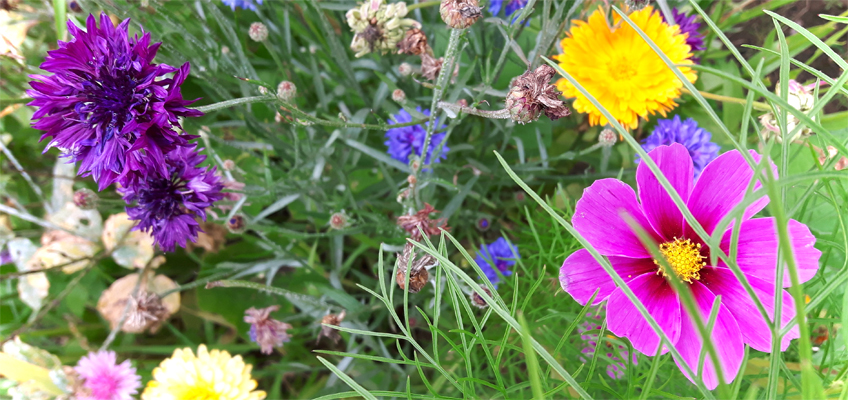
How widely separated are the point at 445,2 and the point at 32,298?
1.01 meters

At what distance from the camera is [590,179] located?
76 centimetres

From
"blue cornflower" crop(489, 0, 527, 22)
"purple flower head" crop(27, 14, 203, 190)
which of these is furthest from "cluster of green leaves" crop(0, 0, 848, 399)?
"purple flower head" crop(27, 14, 203, 190)

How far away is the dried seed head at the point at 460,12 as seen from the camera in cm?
45

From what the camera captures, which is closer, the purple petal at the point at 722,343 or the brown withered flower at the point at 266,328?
the purple petal at the point at 722,343

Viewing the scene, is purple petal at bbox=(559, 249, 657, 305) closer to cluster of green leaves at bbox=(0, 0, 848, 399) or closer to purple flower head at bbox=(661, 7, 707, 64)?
cluster of green leaves at bbox=(0, 0, 848, 399)

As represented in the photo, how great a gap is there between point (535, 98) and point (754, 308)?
0.84 feet

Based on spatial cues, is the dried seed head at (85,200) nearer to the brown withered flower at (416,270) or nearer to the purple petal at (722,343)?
the brown withered flower at (416,270)

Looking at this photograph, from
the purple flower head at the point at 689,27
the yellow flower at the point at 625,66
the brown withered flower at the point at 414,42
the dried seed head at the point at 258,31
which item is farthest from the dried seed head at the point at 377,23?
the purple flower head at the point at 689,27

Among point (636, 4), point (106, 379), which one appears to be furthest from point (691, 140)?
point (106, 379)

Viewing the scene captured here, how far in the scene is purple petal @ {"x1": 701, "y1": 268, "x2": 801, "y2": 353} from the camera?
0.37 metres

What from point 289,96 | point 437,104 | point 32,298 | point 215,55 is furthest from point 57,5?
point 32,298

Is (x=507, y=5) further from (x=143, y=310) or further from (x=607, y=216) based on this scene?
(x=143, y=310)

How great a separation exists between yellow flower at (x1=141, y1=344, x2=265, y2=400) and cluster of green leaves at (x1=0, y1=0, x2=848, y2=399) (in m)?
0.12

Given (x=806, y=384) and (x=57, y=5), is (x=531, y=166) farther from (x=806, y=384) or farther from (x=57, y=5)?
(x=57, y=5)
